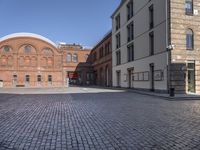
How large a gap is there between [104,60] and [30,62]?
58.5 ft

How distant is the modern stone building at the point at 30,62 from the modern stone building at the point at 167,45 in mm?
26189

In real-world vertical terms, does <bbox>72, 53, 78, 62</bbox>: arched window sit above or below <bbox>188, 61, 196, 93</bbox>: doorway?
above

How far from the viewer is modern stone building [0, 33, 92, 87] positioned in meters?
45.5

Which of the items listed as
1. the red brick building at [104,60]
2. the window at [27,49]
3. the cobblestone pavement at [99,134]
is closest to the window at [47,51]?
the window at [27,49]

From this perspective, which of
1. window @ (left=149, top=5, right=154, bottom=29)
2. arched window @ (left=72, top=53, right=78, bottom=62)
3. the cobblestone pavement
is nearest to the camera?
the cobblestone pavement

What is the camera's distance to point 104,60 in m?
43.2

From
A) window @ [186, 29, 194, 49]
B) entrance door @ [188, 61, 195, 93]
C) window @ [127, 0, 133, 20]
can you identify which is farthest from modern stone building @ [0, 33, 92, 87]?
window @ [186, 29, 194, 49]

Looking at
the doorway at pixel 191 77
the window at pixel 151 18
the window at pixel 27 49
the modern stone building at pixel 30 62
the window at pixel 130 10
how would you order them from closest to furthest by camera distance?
the doorway at pixel 191 77 < the window at pixel 151 18 < the window at pixel 130 10 < the modern stone building at pixel 30 62 < the window at pixel 27 49

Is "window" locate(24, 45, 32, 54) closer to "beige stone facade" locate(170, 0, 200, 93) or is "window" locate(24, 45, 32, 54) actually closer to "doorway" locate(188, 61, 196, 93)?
"beige stone facade" locate(170, 0, 200, 93)

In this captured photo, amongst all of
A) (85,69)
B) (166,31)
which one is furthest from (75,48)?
(166,31)

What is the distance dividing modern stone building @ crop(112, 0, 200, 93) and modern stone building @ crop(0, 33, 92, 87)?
2619 centimetres

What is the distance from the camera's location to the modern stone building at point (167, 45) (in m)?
19.4

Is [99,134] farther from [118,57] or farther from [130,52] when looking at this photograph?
[118,57]

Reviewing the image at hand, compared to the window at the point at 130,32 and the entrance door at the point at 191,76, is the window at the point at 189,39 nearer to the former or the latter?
the entrance door at the point at 191,76
